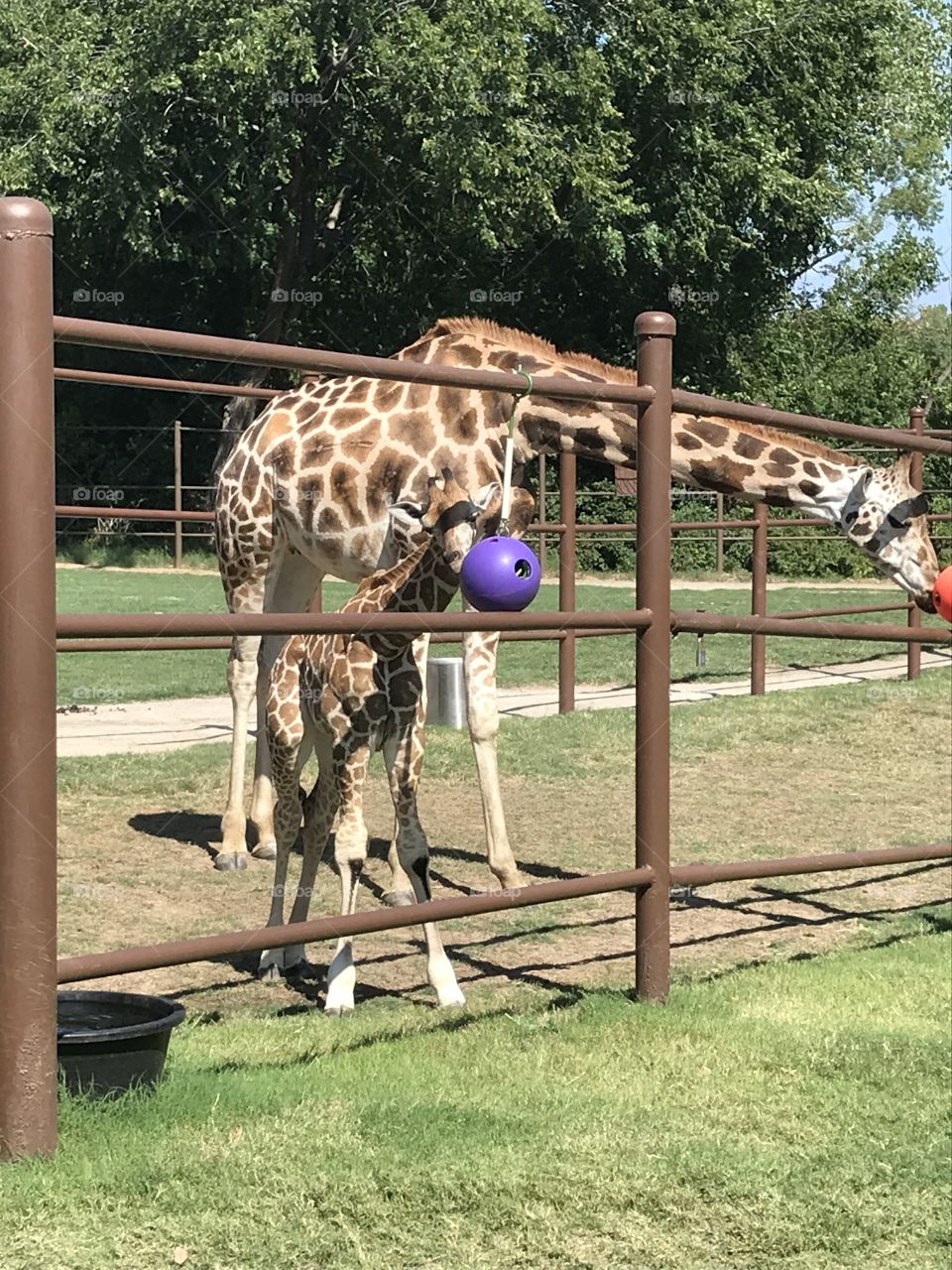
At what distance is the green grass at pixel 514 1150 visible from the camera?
9.02 ft

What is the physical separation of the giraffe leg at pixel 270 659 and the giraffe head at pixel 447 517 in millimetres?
2130

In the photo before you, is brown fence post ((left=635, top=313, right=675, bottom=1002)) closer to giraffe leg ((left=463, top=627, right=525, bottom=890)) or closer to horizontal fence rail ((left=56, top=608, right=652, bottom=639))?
horizontal fence rail ((left=56, top=608, right=652, bottom=639))

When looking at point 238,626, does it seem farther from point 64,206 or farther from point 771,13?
point 771,13

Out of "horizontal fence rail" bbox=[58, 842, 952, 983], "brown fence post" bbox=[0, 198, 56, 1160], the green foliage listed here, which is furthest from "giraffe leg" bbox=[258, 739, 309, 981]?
the green foliage

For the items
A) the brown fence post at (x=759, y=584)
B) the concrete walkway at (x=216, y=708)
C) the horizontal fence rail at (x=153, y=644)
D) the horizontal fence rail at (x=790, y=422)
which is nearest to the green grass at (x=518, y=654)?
the concrete walkway at (x=216, y=708)

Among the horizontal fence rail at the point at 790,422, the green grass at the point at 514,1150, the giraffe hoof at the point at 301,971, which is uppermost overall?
the horizontal fence rail at the point at 790,422

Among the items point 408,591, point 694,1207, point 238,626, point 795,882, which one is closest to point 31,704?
point 238,626

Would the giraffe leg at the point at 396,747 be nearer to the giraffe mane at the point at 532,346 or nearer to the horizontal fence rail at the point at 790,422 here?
the horizontal fence rail at the point at 790,422

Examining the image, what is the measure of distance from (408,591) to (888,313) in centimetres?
3438

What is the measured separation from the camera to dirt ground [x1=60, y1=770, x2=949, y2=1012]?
4754 millimetres

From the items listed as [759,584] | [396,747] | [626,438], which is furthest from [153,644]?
[759,584]

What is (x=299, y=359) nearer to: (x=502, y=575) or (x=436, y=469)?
(x=502, y=575)

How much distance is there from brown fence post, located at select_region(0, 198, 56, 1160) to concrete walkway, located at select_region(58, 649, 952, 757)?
5.27 metres

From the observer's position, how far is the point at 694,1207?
2.95m
